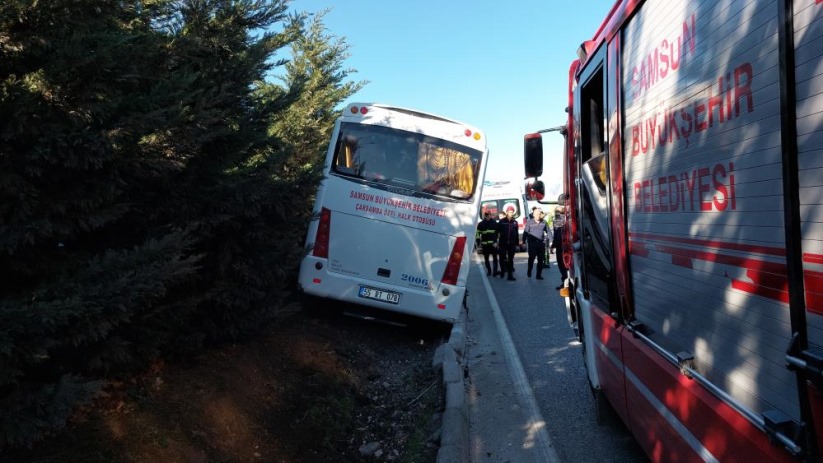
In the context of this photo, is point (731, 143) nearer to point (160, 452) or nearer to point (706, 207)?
point (706, 207)

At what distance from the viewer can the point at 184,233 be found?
11.0ft

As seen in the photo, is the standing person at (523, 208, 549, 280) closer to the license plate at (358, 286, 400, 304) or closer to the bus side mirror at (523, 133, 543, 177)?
the license plate at (358, 286, 400, 304)

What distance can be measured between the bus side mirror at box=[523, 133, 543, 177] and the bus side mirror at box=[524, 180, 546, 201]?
0.27 m

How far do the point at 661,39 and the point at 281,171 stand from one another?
3618 mm

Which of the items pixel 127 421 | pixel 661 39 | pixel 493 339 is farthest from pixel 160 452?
pixel 493 339

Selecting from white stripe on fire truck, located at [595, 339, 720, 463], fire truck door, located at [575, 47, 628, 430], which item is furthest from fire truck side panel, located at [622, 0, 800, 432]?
fire truck door, located at [575, 47, 628, 430]

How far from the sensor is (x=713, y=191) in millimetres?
2268

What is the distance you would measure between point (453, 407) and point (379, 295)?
112 inches

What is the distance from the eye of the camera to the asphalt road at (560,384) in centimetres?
Answer: 457

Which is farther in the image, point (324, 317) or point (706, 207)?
point (324, 317)

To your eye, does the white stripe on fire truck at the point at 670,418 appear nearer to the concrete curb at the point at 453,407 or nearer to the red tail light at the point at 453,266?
the concrete curb at the point at 453,407

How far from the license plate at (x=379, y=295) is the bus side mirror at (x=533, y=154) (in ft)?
8.11

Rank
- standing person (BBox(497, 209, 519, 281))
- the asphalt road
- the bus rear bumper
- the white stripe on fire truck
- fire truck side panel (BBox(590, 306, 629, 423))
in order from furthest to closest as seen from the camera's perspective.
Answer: standing person (BBox(497, 209, 519, 281)), the bus rear bumper, the asphalt road, fire truck side panel (BBox(590, 306, 629, 423)), the white stripe on fire truck

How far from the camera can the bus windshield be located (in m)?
7.97
